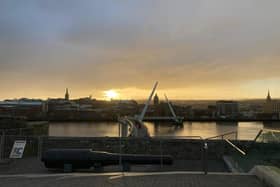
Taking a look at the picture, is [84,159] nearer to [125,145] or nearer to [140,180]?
[140,180]

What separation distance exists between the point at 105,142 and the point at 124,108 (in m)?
121

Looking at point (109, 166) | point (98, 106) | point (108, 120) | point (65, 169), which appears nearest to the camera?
point (65, 169)

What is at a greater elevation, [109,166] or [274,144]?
[274,144]

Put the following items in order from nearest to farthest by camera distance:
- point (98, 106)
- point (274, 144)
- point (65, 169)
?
point (274, 144) → point (65, 169) → point (98, 106)

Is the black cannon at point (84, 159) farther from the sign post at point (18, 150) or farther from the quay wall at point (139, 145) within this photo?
the quay wall at point (139, 145)

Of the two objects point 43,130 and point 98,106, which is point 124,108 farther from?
point 43,130

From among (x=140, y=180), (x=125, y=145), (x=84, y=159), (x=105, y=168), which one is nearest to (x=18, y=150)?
(x=105, y=168)

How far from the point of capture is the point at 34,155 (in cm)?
2062

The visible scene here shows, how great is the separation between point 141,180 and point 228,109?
429ft

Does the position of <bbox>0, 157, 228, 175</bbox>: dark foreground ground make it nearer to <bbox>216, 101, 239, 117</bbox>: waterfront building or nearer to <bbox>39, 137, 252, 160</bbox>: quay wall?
<bbox>39, 137, 252, 160</bbox>: quay wall

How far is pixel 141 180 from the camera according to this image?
812 centimetres

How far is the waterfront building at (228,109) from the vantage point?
5153 inches

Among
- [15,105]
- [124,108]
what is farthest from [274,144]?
[124,108]

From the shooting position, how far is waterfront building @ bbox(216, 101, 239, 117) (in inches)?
5153
